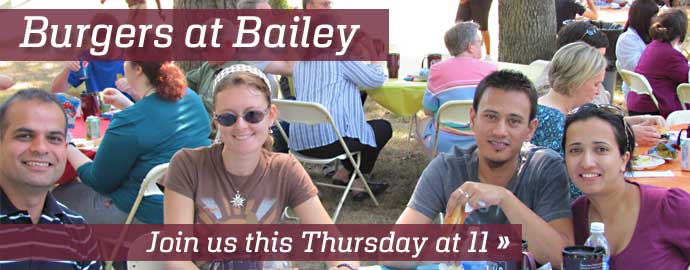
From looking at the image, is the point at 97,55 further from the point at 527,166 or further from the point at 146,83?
the point at 527,166

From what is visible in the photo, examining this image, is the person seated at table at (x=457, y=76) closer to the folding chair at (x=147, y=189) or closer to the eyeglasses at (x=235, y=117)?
the folding chair at (x=147, y=189)

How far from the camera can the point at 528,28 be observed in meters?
7.57

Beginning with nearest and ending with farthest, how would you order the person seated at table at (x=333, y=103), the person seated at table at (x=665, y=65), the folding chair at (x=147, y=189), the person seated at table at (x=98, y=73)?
1. the folding chair at (x=147, y=189)
2. the person seated at table at (x=333, y=103)
3. the person seated at table at (x=98, y=73)
4. the person seated at table at (x=665, y=65)

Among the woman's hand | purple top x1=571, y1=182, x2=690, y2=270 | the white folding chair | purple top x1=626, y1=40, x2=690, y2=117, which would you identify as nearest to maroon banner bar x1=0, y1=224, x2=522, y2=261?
purple top x1=571, y1=182, x2=690, y2=270

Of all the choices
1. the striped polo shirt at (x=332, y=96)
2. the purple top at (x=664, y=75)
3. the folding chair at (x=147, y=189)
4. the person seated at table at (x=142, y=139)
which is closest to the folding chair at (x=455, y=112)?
the striped polo shirt at (x=332, y=96)

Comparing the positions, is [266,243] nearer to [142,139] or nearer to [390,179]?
[142,139]

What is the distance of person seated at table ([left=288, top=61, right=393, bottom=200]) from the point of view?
5426 millimetres

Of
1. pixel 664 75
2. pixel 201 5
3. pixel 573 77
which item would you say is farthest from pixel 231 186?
pixel 664 75

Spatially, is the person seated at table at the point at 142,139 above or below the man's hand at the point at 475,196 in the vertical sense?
above

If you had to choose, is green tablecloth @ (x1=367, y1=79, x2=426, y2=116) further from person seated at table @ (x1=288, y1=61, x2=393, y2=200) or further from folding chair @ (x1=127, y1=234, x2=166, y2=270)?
folding chair @ (x1=127, y1=234, x2=166, y2=270)

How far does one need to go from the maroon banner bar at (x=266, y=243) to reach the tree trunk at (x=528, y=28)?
17.0ft

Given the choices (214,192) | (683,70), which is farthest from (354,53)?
(214,192)

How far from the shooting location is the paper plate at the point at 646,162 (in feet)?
12.1

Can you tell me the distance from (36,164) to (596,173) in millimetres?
1552
